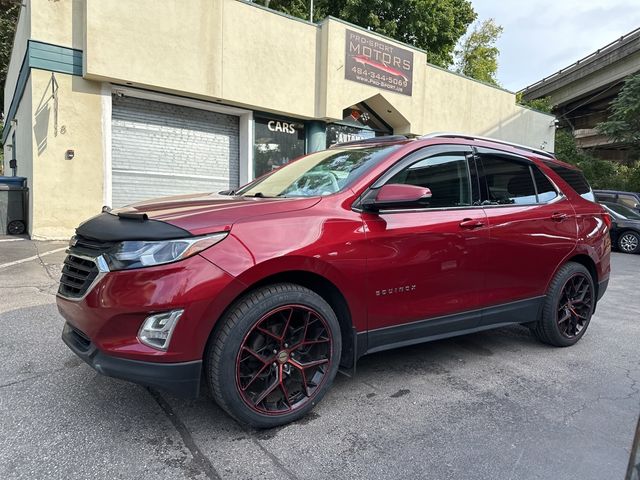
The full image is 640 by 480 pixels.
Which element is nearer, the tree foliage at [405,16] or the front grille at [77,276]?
the front grille at [77,276]

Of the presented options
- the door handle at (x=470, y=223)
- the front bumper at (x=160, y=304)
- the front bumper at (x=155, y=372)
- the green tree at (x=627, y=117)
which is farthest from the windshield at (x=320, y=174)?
the green tree at (x=627, y=117)

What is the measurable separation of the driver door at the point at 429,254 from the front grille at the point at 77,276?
164 centimetres

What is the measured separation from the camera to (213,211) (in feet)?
8.92

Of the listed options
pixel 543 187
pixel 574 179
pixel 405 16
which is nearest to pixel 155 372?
pixel 543 187

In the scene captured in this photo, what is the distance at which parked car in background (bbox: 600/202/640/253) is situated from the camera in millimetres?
13242

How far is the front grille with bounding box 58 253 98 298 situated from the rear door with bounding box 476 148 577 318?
2780 mm

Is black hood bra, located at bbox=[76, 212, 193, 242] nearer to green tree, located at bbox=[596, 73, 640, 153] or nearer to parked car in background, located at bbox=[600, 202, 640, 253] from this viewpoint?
parked car in background, located at bbox=[600, 202, 640, 253]

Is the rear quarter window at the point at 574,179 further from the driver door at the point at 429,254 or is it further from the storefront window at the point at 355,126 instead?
the storefront window at the point at 355,126

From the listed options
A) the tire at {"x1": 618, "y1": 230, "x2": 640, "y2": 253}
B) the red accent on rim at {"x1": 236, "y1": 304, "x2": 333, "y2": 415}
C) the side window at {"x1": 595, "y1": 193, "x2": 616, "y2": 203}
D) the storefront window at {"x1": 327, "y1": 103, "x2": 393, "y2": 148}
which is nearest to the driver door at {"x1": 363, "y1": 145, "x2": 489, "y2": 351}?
the red accent on rim at {"x1": 236, "y1": 304, "x2": 333, "y2": 415}

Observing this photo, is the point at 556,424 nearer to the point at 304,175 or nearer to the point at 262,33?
the point at 304,175

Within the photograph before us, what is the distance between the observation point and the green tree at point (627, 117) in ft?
67.7

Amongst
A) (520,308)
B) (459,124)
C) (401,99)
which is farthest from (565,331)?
(459,124)

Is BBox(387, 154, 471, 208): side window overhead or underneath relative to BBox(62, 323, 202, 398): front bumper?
overhead

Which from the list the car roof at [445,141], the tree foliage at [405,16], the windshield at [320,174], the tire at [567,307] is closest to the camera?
the windshield at [320,174]
